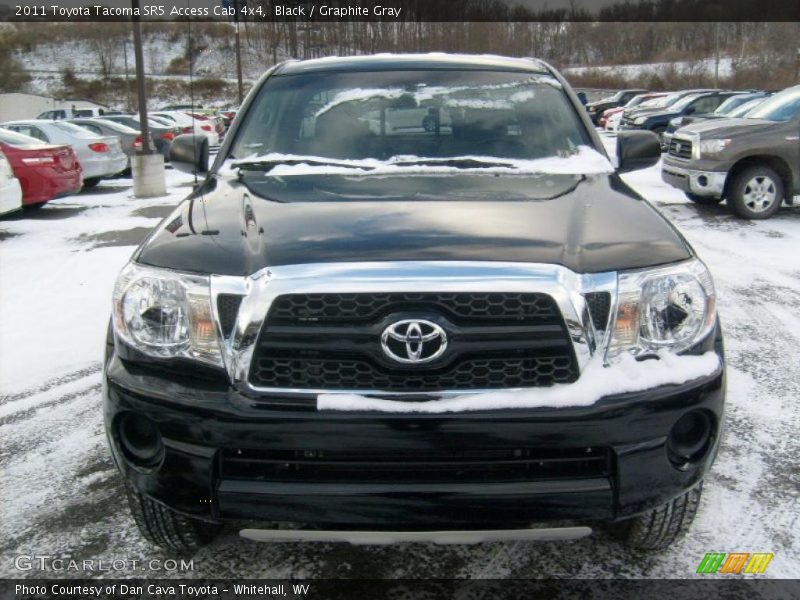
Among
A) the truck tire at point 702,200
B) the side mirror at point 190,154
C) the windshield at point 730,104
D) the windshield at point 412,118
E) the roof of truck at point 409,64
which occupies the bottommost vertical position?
the truck tire at point 702,200

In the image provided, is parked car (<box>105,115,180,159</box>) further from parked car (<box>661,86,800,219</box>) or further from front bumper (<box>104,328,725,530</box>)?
front bumper (<box>104,328,725,530</box>)

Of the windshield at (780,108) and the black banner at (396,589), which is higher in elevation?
the windshield at (780,108)

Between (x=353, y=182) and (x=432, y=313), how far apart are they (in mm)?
1014

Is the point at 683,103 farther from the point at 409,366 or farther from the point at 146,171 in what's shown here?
the point at 409,366

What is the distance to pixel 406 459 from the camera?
205 centimetres

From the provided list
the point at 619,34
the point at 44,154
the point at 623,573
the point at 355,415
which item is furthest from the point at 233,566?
the point at 619,34

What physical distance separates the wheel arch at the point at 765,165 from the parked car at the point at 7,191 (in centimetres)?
917

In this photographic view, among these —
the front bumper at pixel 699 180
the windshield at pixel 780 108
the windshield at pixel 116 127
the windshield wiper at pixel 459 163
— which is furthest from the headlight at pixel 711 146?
the windshield at pixel 116 127

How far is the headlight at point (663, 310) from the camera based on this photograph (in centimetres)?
213

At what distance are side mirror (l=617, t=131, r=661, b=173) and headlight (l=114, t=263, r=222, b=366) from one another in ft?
7.65

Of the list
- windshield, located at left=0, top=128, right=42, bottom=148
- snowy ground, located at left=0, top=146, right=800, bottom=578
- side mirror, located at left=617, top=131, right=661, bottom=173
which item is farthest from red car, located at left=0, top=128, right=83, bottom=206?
side mirror, located at left=617, top=131, right=661, bottom=173

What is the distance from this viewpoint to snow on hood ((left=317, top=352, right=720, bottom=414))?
2020mm

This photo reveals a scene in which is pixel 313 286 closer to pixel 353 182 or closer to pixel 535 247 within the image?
pixel 535 247

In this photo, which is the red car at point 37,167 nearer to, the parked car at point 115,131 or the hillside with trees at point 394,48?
the parked car at point 115,131
